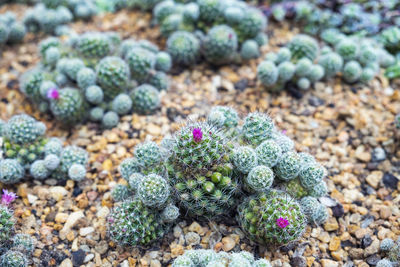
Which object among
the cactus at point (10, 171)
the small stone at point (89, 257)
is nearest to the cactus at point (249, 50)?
the cactus at point (10, 171)

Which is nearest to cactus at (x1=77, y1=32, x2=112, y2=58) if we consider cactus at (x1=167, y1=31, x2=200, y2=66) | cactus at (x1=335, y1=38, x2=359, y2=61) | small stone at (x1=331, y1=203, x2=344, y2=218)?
cactus at (x1=167, y1=31, x2=200, y2=66)

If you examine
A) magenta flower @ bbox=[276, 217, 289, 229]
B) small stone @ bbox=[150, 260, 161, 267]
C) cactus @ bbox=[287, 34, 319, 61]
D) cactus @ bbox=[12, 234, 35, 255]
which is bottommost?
small stone @ bbox=[150, 260, 161, 267]

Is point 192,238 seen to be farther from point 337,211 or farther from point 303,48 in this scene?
point 303,48

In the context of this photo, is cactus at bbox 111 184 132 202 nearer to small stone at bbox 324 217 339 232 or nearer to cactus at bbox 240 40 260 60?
small stone at bbox 324 217 339 232

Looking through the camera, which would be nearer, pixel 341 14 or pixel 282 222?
pixel 282 222

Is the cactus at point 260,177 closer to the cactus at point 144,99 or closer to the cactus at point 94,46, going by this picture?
the cactus at point 144,99

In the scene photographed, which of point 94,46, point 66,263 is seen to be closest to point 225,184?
point 66,263
